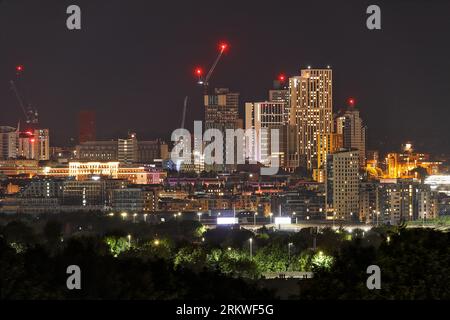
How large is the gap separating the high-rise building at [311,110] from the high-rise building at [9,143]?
14.7m

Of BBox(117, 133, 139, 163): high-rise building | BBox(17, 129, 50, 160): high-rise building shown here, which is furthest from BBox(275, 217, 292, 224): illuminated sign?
BBox(17, 129, 50, 160): high-rise building

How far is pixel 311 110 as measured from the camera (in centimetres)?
8712

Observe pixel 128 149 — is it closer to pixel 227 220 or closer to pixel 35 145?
pixel 35 145

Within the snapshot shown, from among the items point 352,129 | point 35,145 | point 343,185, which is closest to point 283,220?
point 343,185

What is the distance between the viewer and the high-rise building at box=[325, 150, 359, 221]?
214 feet

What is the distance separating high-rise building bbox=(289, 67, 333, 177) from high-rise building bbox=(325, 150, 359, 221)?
49.8ft

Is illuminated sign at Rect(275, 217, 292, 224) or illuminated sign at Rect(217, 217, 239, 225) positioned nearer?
illuminated sign at Rect(217, 217, 239, 225)

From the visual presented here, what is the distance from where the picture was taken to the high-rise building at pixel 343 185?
6538 cm

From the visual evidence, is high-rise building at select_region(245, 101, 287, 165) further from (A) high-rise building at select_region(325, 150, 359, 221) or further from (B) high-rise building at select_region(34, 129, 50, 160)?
(A) high-rise building at select_region(325, 150, 359, 221)

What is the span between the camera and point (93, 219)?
53.1 metres

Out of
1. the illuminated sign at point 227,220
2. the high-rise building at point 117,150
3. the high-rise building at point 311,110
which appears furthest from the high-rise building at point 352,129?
the illuminated sign at point 227,220

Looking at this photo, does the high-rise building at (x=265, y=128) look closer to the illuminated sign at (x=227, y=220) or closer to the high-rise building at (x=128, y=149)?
the high-rise building at (x=128, y=149)
